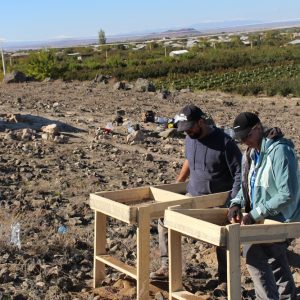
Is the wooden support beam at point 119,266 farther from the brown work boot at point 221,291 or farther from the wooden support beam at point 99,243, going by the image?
the brown work boot at point 221,291

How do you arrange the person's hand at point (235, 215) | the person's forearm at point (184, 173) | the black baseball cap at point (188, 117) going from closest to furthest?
the person's hand at point (235, 215)
the black baseball cap at point (188, 117)
the person's forearm at point (184, 173)

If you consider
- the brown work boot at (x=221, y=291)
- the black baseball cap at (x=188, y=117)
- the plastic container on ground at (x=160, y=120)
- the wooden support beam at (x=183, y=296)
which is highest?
the black baseball cap at (x=188, y=117)

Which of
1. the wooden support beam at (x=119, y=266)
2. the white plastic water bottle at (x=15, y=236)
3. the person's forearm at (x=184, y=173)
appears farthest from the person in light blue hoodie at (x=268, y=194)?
the white plastic water bottle at (x=15, y=236)

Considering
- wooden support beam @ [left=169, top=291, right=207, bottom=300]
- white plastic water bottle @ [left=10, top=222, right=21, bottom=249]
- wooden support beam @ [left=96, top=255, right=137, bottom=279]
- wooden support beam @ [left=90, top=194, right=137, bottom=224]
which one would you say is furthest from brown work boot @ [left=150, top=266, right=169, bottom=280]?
white plastic water bottle @ [left=10, top=222, right=21, bottom=249]

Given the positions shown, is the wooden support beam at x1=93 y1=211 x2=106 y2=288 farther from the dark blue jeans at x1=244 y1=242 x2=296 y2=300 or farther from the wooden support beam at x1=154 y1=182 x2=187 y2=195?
the dark blue jeans at x1=244 y1=242 x2=296 y2=300

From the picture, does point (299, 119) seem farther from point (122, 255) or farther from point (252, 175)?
point (252, 175)

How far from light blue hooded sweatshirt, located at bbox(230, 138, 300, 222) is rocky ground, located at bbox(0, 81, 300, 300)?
110cm

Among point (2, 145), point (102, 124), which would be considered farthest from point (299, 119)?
point (2, 145)

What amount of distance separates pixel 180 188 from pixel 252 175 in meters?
1.26

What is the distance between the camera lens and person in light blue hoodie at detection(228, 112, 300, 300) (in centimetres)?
399

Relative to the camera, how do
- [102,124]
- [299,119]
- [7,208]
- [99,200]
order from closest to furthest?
1. [99,200]
2. [7,208]
3. [102,124]
4. [299,119]

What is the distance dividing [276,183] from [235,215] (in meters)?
0.41

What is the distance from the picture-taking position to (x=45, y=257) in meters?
6.00

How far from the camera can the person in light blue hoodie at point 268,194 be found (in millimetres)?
3988
